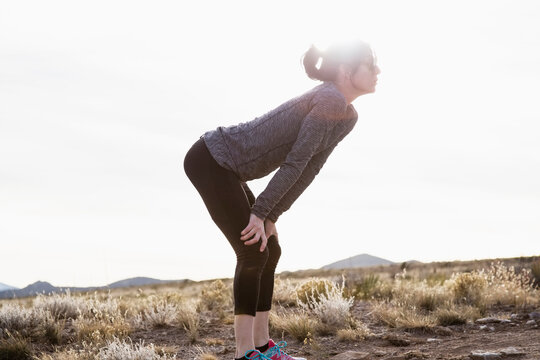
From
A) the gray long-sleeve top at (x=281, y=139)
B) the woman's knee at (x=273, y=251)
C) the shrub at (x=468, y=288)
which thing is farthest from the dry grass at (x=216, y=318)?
the gray long-sleeve top at (x=281, y=139)

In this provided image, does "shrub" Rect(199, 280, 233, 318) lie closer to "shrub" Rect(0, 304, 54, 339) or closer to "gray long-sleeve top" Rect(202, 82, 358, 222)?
"shrub" Rect(0, 304, 54, 339)

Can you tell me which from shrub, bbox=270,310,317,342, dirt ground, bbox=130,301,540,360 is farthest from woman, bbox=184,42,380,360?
shrub, bbox=270,310,317,342

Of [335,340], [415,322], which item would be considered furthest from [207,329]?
[415,322]

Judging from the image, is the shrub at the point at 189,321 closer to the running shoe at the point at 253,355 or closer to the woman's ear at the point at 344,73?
the running shoe at the point at 253,355

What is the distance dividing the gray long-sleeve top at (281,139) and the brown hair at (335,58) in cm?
8

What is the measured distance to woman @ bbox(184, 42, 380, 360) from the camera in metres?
3.25

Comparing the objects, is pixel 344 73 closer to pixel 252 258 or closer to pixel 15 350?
pixel 252 258

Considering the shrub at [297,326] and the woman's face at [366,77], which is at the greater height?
the woman's face at [366,77]

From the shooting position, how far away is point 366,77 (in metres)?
3.40

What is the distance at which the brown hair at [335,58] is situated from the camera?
3.39 metres

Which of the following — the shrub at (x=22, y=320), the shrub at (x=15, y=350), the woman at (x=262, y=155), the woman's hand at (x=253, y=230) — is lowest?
the shrub at (x=15, y=350)

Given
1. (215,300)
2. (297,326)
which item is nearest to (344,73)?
(297,326)

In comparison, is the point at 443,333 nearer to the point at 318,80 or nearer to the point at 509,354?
the point at 509,354

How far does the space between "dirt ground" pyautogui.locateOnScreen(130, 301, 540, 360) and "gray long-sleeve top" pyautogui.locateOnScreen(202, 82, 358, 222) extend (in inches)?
76.2
